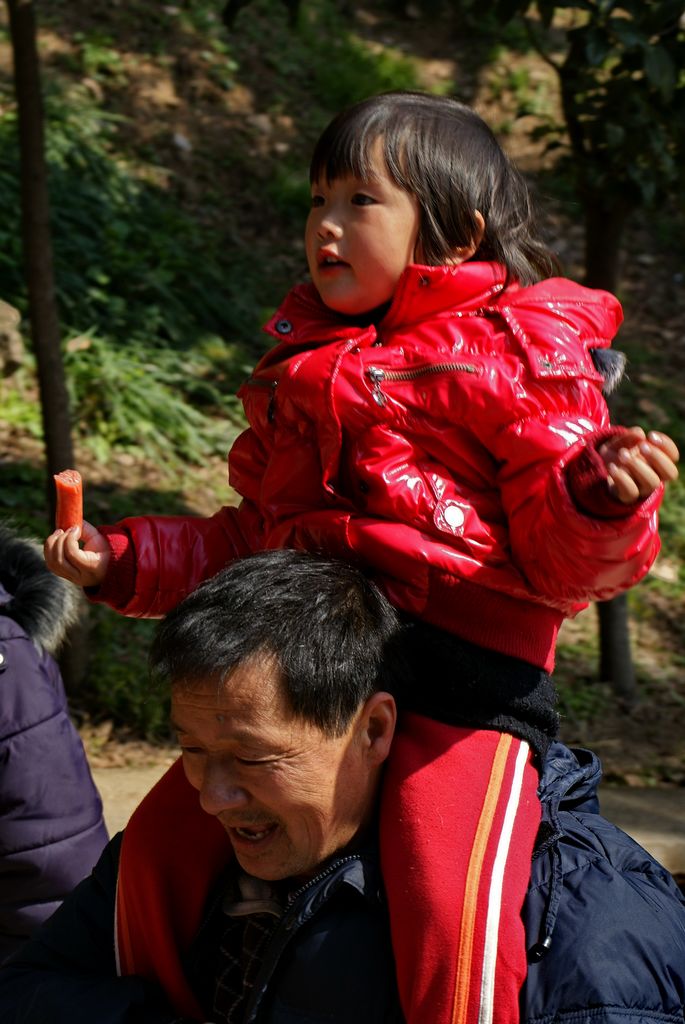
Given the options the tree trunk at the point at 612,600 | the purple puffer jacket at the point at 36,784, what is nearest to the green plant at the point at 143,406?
the tree trunk at the point at 612,600

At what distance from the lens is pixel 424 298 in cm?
231

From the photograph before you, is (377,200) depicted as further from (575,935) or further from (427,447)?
(575,935)

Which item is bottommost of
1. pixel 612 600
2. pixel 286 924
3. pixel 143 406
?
pixel 612 600

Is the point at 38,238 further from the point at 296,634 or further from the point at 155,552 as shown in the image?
the point at 296,634

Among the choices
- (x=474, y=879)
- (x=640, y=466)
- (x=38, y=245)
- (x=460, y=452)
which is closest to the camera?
(x=640, y=466)

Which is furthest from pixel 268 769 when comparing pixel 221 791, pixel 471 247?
pixel 471 247

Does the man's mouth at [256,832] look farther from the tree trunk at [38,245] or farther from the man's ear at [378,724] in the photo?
the tree trunk at [38,245]

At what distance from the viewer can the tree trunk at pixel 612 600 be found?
5586 mm

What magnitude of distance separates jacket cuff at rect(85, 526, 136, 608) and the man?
32 cm

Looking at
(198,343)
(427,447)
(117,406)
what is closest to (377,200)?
(427,447)

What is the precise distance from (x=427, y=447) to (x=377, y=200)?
0.46 meters

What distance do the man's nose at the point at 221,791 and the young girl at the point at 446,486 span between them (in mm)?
241

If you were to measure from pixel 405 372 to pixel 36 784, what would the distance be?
1376mm

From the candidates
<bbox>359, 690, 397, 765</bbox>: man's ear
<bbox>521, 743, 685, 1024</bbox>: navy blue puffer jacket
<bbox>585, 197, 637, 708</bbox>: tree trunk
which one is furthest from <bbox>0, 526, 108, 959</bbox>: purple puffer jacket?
<bbox>585, 197, 637, 708</bbox>: tree trunk
